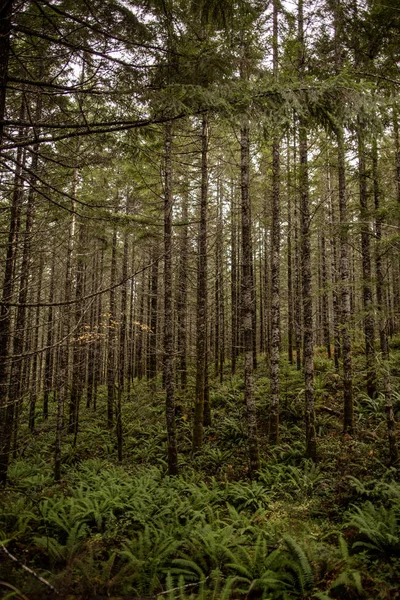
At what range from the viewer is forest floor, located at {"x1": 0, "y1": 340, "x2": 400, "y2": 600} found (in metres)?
5.11

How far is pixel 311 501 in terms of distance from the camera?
791cm

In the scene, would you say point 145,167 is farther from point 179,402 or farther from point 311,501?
point 311,501

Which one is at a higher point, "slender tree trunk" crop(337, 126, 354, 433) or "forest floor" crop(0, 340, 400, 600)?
"slender tree trunk" crop(337, 126, 354, 433)

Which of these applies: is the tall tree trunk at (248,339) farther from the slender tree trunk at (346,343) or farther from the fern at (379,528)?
the slender tree trunk at (346,343)

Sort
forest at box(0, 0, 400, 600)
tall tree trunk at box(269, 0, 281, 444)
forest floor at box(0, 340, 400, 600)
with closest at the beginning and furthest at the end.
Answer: forest at box(0, 0, 400, 600) < forest floor at box(0, 340, 400, 600) < tall tree trunk at box(269, 0, 281, 444)

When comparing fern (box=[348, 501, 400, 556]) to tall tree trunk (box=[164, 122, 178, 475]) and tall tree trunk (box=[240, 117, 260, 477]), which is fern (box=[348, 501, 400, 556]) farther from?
tall tree trunk (box=[164, 122, 178, 475])

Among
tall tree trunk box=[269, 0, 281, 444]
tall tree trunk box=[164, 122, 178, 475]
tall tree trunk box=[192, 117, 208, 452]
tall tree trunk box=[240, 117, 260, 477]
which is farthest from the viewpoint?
tall tree trunk box=[192, 117, 208, 452]

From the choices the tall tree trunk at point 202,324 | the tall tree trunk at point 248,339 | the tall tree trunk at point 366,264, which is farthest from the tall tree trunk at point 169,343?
the tall tree trunk at point 366,264

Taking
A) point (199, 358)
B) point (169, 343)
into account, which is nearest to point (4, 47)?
point (169, 343)

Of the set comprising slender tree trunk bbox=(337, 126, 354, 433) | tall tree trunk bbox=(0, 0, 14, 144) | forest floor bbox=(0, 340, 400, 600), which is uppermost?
tall tree trunk bbox=(0, 0, 14, 144)

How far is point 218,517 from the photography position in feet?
23.6

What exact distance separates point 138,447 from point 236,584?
8479 mm

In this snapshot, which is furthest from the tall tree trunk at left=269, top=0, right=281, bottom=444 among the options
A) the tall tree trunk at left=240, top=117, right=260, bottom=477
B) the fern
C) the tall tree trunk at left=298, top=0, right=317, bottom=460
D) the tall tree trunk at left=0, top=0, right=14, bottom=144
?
the tall tree trunk at left=0, top=0, right=14, bottom=144

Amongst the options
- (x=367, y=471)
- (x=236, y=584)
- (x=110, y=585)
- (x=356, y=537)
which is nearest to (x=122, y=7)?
(x=110, y=585)
